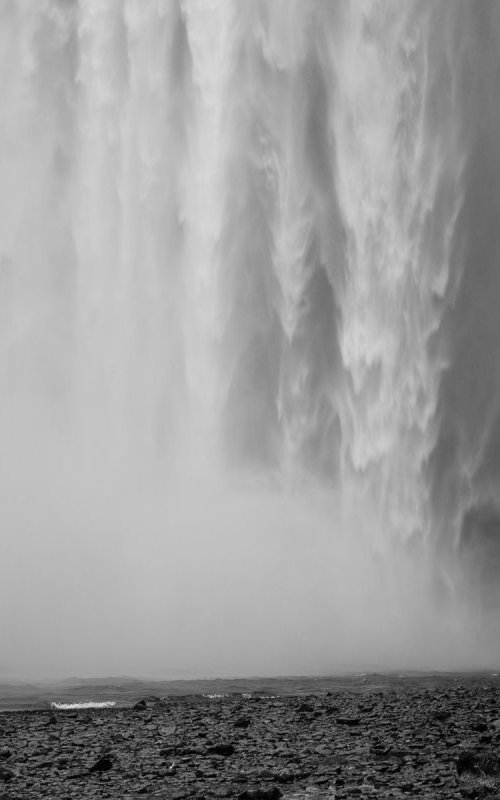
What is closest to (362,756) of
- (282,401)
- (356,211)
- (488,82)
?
(282,401)

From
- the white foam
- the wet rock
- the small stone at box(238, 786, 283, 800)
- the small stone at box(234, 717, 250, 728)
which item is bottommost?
the small stone at box(238, 786, 283, 800)

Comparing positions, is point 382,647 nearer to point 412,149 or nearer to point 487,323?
point 487,323

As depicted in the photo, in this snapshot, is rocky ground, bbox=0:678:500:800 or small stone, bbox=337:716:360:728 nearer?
rocky ground, bbox=0:678:500:800

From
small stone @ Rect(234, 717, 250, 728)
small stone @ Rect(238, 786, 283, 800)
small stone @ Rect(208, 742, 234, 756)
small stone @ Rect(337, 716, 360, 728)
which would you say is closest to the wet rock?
small stone @ Rect(208, 742, 234, 756)

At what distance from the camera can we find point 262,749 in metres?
17.5

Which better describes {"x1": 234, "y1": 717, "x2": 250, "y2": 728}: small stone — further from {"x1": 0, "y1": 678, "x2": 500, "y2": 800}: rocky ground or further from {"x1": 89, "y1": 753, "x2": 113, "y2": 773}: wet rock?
{"x1": 89, "y1": 753, "x2": 113, "y2": 773}: wet rock

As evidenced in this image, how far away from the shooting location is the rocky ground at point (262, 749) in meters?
14.6

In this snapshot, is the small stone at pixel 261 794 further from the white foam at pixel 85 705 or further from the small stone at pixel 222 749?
the white foam at pixel 85 705

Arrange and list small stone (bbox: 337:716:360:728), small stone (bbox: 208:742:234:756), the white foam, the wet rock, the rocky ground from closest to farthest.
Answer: the rocky ground < the wet rock < small stone (bbox: 208:742:234:756) < small stone (bbox: 337:716:360:728) < the white foam

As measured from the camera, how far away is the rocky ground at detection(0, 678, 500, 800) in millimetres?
14602

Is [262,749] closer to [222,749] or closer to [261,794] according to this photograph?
[222,749]

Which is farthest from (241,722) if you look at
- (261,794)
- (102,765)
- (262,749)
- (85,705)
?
(261,794)

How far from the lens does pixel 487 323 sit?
159 feet

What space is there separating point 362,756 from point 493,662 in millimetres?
20431
